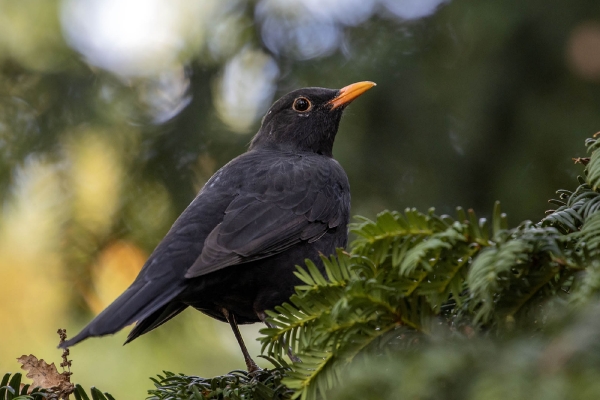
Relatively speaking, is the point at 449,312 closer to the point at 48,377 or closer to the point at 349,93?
the point at 48,377

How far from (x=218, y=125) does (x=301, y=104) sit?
689mm

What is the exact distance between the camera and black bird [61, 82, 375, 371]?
3.04 meters

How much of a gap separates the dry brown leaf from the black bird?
207mm

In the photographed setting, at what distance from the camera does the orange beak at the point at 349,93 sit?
4492 millimetres

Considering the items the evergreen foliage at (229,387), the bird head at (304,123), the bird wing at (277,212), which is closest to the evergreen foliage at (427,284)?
the evergreen foliage at (229,387)

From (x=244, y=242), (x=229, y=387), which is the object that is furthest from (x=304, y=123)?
(x=229, y=387)

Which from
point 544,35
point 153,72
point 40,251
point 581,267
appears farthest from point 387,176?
point 581,267

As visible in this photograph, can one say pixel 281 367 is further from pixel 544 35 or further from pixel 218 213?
pixel 544 35

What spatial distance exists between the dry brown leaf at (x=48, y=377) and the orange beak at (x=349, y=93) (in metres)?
2.93

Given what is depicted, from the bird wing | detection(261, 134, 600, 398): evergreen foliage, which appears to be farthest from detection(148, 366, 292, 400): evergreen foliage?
the bird wing

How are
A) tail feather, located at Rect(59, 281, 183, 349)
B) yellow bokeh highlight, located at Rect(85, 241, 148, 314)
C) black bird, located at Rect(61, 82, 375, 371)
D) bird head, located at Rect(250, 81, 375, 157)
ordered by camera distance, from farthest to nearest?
bird head, located at Rect(250, 81, 375, 157) → yellow bokeh highlight, located at Rect(85, 241, 148, 314) → black bird, located at Rect(61, 82, 375, 371) → tail feather, located at Rect(59, 281, 183, 349)

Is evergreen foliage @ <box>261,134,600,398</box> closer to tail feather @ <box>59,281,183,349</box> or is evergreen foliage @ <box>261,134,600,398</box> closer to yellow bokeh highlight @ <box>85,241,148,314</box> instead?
tail feather @ <box>59,281,183,349</box>

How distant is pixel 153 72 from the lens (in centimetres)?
500

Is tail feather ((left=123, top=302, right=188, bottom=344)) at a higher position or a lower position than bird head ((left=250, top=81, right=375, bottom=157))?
lower
